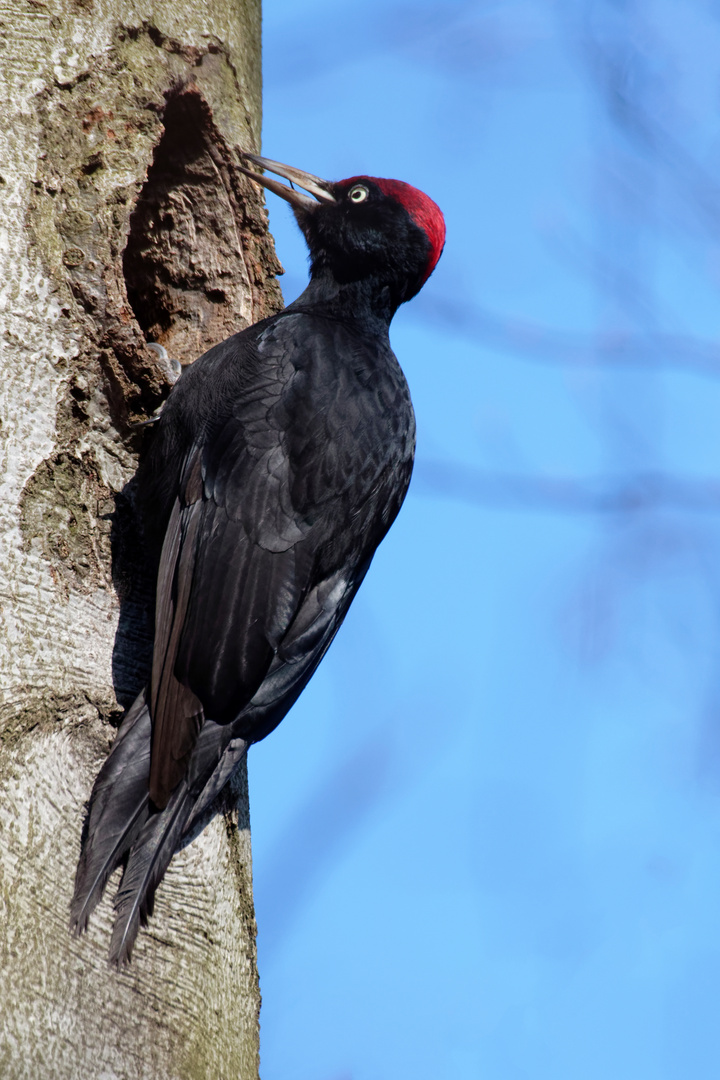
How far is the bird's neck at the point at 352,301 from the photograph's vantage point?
3.24m

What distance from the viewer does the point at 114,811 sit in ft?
6.43

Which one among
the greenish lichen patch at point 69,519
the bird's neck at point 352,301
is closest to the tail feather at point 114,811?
the greenish lichen patch at point 69,519

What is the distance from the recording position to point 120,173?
254cm

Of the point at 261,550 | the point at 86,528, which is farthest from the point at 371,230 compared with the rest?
the point at 86,528

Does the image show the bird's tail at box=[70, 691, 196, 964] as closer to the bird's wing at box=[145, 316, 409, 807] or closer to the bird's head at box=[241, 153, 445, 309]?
the bird's wing at box=[145, 316, 409, 807]

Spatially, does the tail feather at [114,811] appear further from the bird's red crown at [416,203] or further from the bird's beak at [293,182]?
the bird's red crown at [416,203]

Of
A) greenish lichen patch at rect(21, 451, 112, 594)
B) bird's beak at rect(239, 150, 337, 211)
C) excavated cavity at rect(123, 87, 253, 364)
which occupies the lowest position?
greenish lichen patch at rect(21, 451, 112, 594)

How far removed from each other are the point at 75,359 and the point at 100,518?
32 centimetres

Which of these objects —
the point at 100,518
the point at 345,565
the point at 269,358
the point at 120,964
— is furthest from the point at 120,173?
the point at 120,964

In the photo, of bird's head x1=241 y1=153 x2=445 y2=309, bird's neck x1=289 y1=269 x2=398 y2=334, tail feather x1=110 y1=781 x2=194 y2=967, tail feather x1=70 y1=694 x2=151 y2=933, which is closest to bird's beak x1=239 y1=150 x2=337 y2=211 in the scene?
bird's head x1=241 y1=153 x2=445 y2=309

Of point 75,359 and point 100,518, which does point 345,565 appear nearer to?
point 100,518

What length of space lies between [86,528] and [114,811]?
0.57 m

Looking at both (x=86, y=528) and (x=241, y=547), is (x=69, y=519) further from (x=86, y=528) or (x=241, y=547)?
(x=241, y=547)

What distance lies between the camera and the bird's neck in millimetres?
3242
